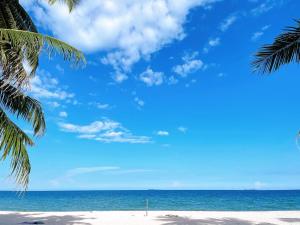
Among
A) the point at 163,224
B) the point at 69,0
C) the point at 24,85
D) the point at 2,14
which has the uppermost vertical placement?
the point at 69,0

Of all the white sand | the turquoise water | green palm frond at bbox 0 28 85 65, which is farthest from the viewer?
the turquoise water

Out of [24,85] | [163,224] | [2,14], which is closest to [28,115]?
[2,14]

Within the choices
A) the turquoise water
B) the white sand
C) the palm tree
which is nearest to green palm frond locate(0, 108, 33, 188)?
the palm tree

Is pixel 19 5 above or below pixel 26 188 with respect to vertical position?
above

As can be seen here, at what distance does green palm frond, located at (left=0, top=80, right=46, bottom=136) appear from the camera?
10438 millimetres

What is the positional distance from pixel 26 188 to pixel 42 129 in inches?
103

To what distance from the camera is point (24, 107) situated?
36.2 ft

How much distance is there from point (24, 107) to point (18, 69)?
3472mm

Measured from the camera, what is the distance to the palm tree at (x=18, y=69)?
24.3ft

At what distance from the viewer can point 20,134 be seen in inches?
396

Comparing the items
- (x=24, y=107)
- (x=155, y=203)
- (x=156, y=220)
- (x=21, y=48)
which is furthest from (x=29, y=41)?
(x=155, y=203)

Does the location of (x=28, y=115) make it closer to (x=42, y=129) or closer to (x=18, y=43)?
(x=42, y=129)

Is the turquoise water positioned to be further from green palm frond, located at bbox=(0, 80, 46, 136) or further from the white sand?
green palm frond, located at bbox=(0, 80, 46, 136)

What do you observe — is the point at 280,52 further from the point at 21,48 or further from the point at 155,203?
the point at 155,203
